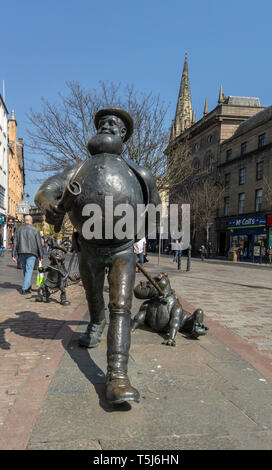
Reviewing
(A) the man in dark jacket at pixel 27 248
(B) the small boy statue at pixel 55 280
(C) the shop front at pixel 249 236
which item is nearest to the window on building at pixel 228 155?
(C) the shop front at pixel 249 236

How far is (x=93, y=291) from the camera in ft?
9.85

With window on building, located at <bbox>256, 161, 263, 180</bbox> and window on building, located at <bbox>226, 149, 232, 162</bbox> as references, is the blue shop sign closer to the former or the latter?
window on building, located at <bbox>256, 161, 263, 180</bbox>

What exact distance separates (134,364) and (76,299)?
3971 mm

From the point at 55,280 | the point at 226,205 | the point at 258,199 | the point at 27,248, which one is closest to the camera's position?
the point at 55,280

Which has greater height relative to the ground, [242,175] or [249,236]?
[242,175]

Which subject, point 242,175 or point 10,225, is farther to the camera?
point 10,225

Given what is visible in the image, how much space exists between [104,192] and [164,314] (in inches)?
80.1

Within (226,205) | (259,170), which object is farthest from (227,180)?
(259,170)

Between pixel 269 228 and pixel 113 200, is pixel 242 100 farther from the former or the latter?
pixel 113 200

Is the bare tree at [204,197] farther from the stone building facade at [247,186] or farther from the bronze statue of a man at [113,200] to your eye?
the bronze statue of a man at [113,200]

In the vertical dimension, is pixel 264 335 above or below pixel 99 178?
below

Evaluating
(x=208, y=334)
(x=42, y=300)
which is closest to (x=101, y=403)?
(x=208, y=334)
